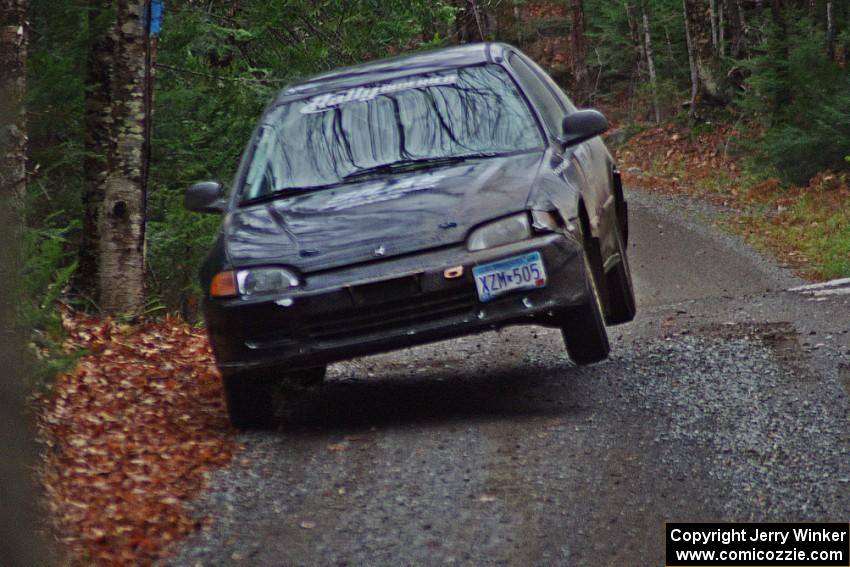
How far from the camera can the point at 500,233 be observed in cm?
665

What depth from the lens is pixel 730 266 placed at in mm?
14289

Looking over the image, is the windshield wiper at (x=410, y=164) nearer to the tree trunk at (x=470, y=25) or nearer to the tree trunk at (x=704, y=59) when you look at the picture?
the tree trunk at (x=704, y=59)

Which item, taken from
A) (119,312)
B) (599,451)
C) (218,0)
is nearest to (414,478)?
(599,451)

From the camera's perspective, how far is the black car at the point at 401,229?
661cm

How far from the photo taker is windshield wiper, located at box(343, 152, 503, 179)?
292 inches

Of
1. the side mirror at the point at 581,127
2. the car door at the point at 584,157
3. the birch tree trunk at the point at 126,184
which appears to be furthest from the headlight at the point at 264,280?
the birch tree trunk at the point at 126,184

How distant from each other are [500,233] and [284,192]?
1439mm

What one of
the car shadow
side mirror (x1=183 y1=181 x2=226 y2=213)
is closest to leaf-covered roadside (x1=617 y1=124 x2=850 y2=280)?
the car shadow

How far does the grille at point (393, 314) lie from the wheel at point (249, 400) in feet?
1.62

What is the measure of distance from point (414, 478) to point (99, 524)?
4.30ft

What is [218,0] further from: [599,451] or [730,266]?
[599,451]

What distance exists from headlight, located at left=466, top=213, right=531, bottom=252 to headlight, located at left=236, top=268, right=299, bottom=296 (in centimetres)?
89

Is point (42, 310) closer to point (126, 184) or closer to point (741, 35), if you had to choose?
point (126, 184)

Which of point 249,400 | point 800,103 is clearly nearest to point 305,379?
point 249,400
